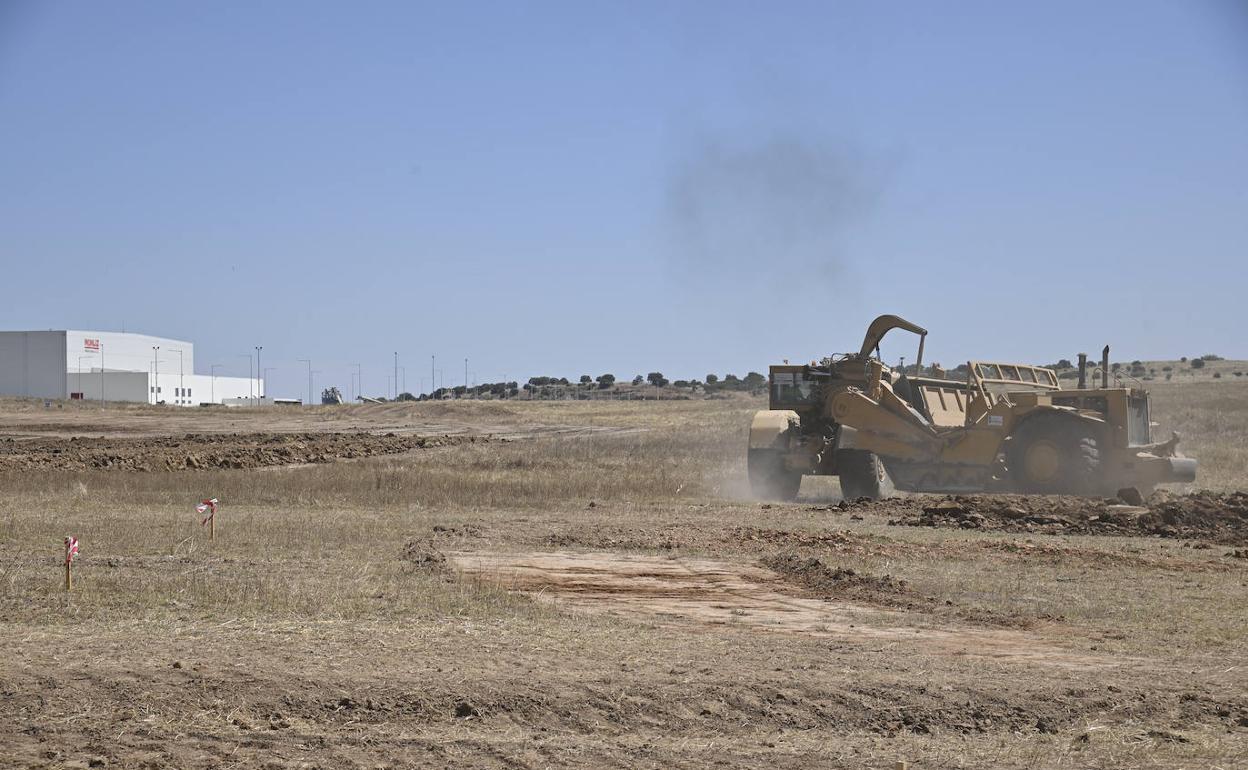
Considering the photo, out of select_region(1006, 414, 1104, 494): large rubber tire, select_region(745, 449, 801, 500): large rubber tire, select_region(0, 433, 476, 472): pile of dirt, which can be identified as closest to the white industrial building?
select_region(0, 433, 476, 472): pile of dirt

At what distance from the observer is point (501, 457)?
37.3 meters

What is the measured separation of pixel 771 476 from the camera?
88.2 ft

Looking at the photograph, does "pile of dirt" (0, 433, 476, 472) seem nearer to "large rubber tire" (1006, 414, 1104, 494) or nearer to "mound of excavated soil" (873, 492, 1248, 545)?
"mound of excavated soil" (873, 492, 1248, 545)

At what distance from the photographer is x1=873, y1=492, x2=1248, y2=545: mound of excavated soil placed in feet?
65.6

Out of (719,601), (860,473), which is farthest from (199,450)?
(719,601)

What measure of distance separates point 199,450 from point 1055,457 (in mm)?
25671

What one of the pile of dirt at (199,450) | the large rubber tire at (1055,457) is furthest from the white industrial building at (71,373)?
the large rubber tire at (1055,457)

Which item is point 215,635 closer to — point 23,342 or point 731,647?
point 731,647

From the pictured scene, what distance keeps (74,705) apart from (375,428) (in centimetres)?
5197

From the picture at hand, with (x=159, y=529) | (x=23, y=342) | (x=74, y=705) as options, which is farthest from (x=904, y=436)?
(x=23, y=342)

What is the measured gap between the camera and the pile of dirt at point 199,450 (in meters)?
32.3

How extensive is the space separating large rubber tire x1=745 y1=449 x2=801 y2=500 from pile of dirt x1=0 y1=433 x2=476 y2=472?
13.6 m

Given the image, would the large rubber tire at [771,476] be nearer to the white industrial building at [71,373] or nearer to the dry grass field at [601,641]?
the dry grass field at [601,641]

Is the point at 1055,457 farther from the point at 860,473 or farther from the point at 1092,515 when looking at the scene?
the point at 860,473
